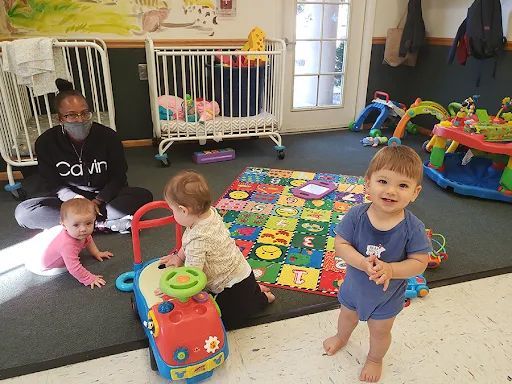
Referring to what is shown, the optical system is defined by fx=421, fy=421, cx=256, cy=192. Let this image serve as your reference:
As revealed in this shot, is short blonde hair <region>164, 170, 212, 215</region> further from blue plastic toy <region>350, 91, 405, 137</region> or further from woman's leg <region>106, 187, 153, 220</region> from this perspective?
blue plastic toy <region>350, 91, 405, 137</region>

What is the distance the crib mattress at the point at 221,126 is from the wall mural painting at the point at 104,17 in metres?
0.82

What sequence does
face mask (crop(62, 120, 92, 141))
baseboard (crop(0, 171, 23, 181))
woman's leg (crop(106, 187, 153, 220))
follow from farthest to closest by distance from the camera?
baseboard (crop(0, 171, 23, 181)) → woman's leg (crop(106, 187, 153, 220)) → face mask (crop(62, 120, 92, 141))

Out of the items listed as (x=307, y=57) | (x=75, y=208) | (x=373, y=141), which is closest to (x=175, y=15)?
(x=307, y=57)

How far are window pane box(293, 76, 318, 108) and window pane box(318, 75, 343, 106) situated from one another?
2.6 inches

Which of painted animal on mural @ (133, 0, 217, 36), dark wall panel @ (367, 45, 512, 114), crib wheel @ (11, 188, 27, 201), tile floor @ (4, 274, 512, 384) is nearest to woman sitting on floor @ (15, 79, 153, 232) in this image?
crib wheel @ (11, 188, 27, 201)

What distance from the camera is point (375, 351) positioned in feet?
4.26

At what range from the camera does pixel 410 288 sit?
5.51ft

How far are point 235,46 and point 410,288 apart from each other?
2.61m

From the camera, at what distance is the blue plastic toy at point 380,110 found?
12.7 ft

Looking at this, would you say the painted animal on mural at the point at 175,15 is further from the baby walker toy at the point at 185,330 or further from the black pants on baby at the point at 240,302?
the baby walker toy at the point at 185,330

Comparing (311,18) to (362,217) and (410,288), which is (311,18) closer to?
(410,288)

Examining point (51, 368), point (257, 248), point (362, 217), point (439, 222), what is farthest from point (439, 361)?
point (51, 368)

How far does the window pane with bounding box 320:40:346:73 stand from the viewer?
4008 millimetres

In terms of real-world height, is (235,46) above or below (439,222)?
above
